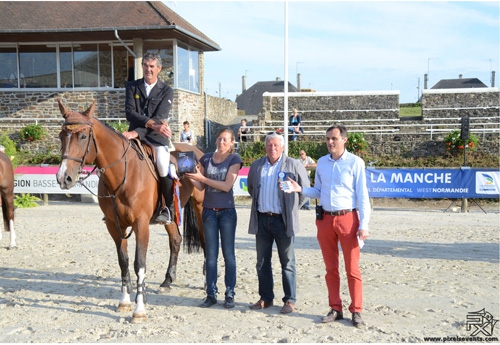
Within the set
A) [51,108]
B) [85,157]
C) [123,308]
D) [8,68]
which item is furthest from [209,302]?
[8,68]

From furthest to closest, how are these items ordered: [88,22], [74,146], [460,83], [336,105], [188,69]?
[460,83], [336,105], [188,69], [88,22], [74,146]

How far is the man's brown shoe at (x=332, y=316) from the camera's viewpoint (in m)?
5.68

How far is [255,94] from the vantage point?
5562cm

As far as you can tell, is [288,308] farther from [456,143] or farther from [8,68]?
[8,68]

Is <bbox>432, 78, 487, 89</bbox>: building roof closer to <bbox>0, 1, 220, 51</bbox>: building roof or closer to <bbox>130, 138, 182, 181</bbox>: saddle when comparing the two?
<bbox>0, 1, 220, 51</bbox>: building roof

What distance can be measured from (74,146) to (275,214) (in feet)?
7.93

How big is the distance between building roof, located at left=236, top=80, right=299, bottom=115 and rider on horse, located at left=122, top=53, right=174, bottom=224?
151ft

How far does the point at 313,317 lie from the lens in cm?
588

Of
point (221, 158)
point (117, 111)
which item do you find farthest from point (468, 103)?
point (221, 158)

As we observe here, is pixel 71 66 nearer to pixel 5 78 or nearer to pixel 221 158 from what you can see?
pixel 5 78

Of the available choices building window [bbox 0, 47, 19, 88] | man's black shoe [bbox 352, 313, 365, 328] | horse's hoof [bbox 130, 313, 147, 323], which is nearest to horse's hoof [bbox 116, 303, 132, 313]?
horse's hoof [bbox 130, 313, 147, 323]

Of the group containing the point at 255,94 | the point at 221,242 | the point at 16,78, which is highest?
the point at 255,94

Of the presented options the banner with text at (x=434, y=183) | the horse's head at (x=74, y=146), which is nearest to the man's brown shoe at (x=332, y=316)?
the horse's head at (x=74, y=146)

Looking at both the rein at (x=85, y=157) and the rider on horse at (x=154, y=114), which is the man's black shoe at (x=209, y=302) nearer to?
the rider on horse at (x=154, y=114)
